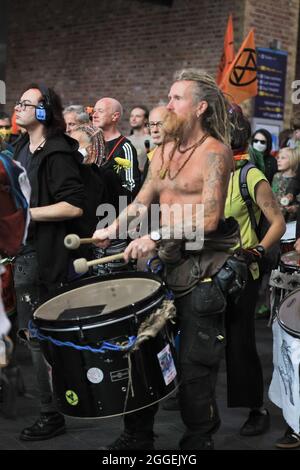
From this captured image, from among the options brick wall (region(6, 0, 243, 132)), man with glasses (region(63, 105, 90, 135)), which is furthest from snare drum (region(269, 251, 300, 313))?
brick wall (region(6, 0, 243, 132))

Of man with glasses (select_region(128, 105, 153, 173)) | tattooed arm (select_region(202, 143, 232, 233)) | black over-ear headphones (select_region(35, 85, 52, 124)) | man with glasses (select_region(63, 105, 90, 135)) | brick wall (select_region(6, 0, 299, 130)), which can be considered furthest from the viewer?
brick wall (select_region(6, 0, 299, 130))

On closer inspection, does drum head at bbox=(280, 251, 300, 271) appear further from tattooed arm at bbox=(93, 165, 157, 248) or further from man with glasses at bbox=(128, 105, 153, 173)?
man with glasses at bbox=(128, 105, 153, 173)

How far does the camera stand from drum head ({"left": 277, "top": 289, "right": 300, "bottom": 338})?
3589 millimetres

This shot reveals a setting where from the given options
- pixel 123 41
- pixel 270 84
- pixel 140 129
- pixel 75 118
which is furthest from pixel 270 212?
pixel 123 41

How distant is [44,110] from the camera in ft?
13.8

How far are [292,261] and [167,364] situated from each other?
1.25m

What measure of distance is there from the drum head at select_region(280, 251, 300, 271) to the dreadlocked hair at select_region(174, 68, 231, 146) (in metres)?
0.96

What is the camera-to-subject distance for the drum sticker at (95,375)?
328 centimetres

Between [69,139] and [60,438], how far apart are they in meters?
1.60

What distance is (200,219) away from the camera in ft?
11.0

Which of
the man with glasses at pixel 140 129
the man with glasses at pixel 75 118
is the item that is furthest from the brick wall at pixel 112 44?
the man with glasses at pixel 75 118

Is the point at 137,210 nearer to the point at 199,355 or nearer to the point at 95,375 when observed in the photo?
the point at 199,355

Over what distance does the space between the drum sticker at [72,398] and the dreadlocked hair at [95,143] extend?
2.03 metres

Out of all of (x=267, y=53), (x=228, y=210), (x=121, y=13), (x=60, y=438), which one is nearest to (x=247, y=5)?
(x=267, y=53)
